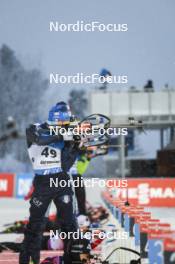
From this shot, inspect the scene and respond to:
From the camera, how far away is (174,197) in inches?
658

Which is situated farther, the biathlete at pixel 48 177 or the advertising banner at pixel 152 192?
the advertising banner at pixel 152 192

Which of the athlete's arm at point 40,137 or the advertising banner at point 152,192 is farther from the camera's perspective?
the advertising banner at point 152,192

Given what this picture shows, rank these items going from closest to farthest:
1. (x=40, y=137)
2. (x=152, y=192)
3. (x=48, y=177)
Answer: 1. (x=40, y=137)
2. (x=48, y=177)
3. (x=152, y=192)

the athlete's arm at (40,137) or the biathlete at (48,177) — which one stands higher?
the athlete's arm at (40,137)

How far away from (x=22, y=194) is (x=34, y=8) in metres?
12.8

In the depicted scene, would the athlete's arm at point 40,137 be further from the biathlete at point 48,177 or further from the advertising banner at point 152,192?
the advertising banner at point 152,192

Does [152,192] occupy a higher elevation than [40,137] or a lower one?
lower

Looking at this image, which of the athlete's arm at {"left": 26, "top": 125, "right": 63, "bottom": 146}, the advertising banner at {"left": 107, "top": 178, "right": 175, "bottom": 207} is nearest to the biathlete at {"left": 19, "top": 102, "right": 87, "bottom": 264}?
the athlete's arm at {"left": 26, "top": 125, "right": 63, "bottom": 146}

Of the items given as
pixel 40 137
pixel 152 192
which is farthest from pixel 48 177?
pixel 152 192

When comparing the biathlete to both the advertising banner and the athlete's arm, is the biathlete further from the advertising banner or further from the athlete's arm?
the advertising banner

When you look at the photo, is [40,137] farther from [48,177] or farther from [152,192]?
[152,192]

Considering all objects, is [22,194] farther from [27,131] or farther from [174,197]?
[27,131]

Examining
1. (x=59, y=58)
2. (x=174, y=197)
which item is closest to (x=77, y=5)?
(x=59, y=58)

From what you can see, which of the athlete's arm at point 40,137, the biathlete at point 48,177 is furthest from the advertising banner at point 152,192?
the athlete's arm at point 40,137
